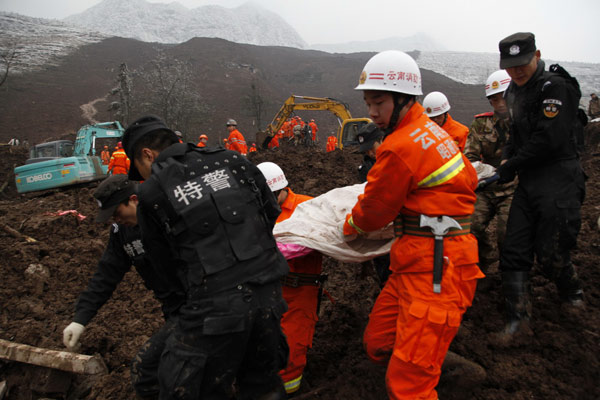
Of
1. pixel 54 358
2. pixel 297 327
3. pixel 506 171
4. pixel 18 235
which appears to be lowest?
pixel 18 235

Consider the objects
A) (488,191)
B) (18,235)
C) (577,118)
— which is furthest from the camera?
(18,235)

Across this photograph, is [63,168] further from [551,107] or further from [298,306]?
[551,107]

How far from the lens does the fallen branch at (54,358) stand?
284cm

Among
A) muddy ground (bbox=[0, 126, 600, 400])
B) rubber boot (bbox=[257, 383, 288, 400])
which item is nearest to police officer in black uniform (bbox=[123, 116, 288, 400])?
rubber boot (bbox=[257, 383, 288, 400])

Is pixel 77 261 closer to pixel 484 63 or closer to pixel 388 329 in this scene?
pixel 388 329

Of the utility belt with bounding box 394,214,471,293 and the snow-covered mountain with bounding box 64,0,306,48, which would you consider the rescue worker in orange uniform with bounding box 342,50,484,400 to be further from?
the snow-covered mountain with bounding box 64,0,306,48

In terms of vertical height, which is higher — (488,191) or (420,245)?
(420,245)

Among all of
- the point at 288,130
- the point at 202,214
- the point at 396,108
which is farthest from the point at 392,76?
the point at 288,130

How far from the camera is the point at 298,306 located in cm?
282

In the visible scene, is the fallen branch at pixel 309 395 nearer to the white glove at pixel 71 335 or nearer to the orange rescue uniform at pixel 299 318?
the orange rescue uniform at pixel 299 318

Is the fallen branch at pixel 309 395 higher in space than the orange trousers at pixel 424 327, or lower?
lower

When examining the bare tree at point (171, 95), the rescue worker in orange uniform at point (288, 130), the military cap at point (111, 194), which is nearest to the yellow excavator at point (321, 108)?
the rescue worker in orange uniform at point (288, 130)

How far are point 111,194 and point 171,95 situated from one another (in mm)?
30036

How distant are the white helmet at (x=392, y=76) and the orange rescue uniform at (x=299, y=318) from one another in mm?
1265
